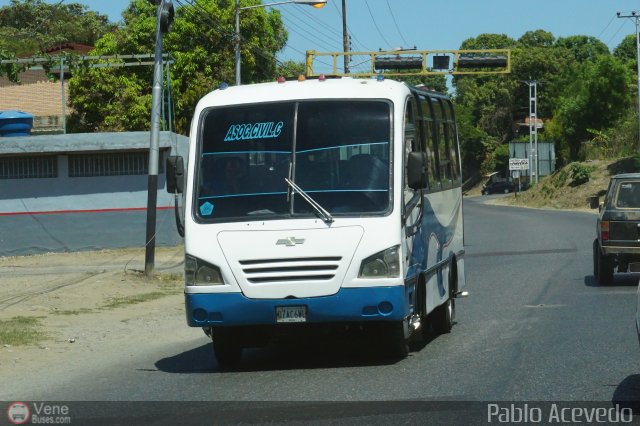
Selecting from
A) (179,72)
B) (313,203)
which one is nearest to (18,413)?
(313,203)

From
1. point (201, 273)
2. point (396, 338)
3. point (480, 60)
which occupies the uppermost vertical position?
point (480, 60)

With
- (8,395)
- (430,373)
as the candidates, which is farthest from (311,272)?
(8,395)

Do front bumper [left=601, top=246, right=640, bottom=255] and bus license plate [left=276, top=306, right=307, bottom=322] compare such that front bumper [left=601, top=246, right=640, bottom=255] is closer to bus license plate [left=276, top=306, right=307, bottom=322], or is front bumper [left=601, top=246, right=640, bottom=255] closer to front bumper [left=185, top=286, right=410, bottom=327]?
front bumper [left=185, top=286, right=410, bottom=327]

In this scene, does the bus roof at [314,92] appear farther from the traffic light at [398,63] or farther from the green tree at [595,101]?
the green tree at [595,101]

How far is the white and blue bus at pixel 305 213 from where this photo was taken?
1097 cm

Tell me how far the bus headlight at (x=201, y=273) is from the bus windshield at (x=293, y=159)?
49cm

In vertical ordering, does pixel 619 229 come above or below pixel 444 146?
below

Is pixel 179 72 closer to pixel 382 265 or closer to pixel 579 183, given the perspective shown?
pixel 579 183

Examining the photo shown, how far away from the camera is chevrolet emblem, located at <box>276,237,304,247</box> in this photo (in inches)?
434

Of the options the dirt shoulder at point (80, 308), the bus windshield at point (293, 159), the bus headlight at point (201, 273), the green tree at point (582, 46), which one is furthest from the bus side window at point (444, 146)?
the green tree at point (582, 46)

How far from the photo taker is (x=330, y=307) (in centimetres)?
1092

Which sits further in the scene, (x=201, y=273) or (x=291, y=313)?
(x=201, y=273)

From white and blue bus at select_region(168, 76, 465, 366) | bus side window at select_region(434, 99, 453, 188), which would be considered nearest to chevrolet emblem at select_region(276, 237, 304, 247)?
white and blue bus at select_region(168, 76, 465, 366)

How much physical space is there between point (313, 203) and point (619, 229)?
10095 millimetres
